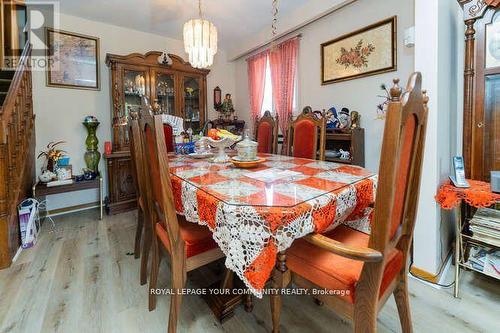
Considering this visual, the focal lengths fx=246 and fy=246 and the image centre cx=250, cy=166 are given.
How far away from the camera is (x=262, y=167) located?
5.52 feet

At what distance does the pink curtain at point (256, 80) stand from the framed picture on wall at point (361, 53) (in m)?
1.11

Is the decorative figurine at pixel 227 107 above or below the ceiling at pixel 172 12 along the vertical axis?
below

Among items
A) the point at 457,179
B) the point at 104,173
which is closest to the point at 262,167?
the point at 457,179

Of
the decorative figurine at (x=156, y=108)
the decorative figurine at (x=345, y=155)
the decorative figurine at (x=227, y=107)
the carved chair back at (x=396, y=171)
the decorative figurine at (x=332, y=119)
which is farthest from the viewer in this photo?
the decorative figurine at (x=227, y=107)

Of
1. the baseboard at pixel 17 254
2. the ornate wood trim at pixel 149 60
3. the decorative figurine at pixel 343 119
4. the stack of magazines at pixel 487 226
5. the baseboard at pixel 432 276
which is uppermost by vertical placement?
the ornate wood trim at pixel 149 60

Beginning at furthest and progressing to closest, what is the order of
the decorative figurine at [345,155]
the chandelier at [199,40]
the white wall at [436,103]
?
the decorative figurine at [345,155], the chandelier at [199,40], the white wall at [436,103]

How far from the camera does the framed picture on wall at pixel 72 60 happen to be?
9.76 feet

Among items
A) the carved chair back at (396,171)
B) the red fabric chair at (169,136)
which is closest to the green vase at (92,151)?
the red fabric chair at (169,136)

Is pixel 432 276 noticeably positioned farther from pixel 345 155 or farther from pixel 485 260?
pixel 345 155

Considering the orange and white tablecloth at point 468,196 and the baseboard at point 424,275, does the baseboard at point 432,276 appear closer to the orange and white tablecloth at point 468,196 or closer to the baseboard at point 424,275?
the baseboard at point 424,275

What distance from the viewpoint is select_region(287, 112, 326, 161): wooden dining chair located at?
2111 millimetres

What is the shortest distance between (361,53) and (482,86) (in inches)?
46.0

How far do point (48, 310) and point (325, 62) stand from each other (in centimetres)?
330

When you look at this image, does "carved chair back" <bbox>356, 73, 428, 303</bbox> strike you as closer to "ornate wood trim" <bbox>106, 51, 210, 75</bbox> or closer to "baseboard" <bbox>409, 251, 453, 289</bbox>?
"baseboard" <bbox>409, 251, 453, 289</bbox>
